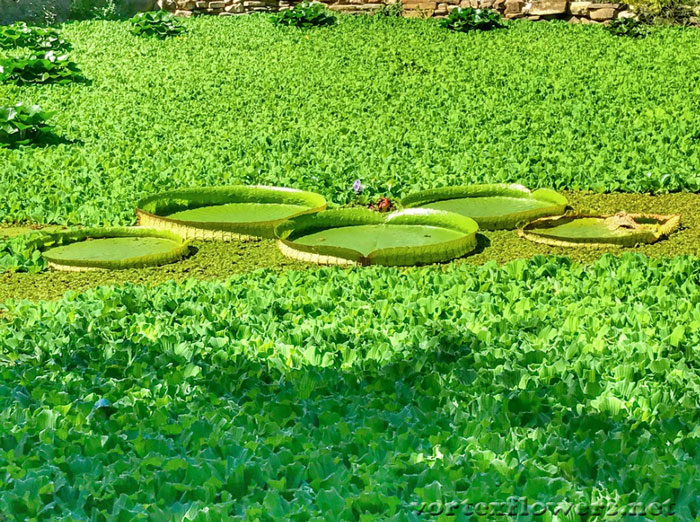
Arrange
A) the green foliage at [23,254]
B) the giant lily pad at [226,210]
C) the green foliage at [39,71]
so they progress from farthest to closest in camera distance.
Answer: the green foliage at [39,71] < the giant lily pad at [226,210] < the green foliage at [23,254]

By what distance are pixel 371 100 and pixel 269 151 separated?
214cm

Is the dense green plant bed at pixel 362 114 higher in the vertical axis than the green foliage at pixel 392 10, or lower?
lower

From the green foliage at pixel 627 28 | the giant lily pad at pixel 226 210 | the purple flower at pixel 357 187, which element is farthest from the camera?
the green foliage at pixel 627 28

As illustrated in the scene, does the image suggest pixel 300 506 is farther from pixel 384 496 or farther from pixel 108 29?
pixel 108 29

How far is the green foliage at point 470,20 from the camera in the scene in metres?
12.7

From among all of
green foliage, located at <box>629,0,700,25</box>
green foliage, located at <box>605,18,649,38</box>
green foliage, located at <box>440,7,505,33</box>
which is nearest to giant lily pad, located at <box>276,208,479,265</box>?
green foliage, located at <box>440,7,505,33</box>

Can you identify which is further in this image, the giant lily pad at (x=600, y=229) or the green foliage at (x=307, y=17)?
the green foliage at (x=307, y=17)

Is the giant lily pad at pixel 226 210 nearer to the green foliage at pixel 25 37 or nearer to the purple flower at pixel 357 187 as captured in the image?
the purple flower at pixel 357 187

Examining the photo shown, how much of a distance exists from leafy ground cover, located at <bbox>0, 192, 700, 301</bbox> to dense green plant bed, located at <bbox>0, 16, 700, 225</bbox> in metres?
0.81

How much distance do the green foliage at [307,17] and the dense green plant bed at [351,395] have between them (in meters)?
9.18

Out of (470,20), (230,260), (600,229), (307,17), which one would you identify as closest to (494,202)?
(600,229)

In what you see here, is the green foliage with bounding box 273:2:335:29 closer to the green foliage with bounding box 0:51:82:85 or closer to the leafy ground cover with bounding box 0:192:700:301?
the green foliage with bounding box 0:51:82:85

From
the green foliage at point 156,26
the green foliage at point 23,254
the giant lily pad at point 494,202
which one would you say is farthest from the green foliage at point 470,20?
the green foliage at point 23,254

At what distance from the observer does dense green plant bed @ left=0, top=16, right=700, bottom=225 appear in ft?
21.6
